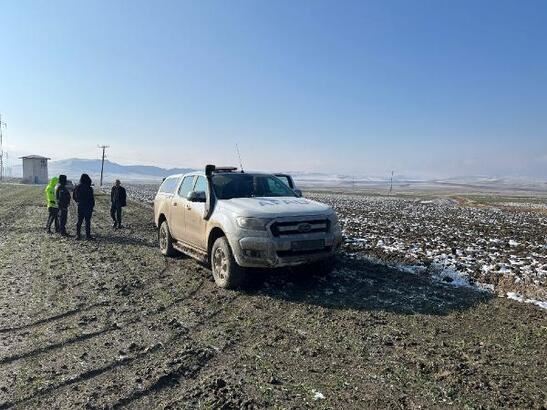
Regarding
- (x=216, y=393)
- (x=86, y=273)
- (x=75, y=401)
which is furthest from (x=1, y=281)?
(x=216, y=393)

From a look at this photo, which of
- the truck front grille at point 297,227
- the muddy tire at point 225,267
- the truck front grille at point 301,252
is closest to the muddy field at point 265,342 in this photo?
the muddy tire at point 225,267

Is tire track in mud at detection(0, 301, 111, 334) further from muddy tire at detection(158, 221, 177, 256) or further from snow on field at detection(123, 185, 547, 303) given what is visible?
snow on field at detection(123, 185, 547, 303)

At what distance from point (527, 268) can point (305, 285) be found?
4916 mm

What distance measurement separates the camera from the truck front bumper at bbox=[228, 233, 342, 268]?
691cm

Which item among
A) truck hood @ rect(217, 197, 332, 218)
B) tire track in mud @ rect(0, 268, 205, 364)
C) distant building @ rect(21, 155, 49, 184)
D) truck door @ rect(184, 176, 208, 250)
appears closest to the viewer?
tire track in mud @ rect(0, 268, 205, 364)

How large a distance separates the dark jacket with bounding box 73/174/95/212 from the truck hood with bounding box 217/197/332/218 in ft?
24.5

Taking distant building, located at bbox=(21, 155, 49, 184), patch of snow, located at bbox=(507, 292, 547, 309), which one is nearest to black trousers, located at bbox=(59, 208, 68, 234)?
patch of snow, located at bbox=(507, 292, 547, 309)

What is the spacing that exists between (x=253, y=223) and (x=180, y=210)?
2.93m

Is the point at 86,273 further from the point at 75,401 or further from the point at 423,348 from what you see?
the point at 423,348

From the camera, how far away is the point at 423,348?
16.1 feet

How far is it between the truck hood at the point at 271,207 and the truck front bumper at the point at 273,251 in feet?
1.27

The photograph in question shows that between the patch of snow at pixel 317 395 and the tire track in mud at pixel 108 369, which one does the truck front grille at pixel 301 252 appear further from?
the patch of snow at pixel 317 395

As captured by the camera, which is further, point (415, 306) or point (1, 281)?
point (1, 281)

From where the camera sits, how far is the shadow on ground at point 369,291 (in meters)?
6.55
